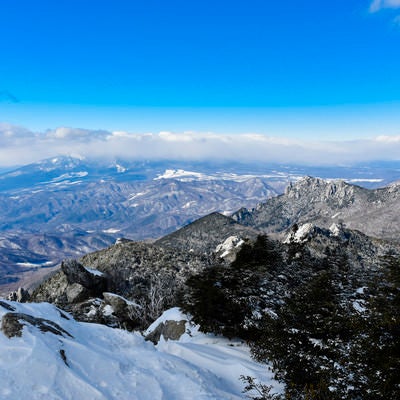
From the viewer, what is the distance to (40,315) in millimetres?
10820

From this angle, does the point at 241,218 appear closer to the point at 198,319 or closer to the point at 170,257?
the point at 170,257

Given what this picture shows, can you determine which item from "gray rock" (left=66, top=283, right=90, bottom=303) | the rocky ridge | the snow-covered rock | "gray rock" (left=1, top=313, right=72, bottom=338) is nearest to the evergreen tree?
"gray rock" (left=1, top=313, right=72, bottom=338)

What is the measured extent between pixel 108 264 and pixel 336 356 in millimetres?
26253

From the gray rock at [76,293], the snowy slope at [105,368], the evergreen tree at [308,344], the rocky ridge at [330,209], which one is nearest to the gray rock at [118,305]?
the gray rock at [76,293]

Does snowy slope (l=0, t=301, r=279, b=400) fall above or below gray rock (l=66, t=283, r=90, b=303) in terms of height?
above

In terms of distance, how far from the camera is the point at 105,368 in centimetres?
772

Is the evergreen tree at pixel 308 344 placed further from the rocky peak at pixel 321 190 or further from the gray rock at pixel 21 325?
the rocky peak at pixel 321 190

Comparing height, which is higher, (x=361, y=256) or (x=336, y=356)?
(x=336, y=356)

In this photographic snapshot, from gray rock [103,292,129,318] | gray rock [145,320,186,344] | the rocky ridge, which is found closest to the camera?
gray rock [145,320,186,344]

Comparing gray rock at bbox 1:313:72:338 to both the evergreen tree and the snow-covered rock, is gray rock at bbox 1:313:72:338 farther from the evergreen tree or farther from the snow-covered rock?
the snow-covered rock

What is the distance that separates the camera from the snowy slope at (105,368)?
6.56 meters

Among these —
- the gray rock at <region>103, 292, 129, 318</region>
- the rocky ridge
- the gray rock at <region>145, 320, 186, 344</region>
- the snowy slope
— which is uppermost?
the snowy slope

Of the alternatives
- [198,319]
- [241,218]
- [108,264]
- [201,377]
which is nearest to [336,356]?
[201,377]

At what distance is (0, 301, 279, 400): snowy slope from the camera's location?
656cm
